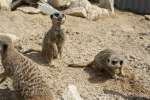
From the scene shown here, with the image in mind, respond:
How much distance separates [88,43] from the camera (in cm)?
702

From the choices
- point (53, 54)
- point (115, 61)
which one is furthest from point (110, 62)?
point (53, 54)

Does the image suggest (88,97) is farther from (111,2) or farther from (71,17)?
(111,2)

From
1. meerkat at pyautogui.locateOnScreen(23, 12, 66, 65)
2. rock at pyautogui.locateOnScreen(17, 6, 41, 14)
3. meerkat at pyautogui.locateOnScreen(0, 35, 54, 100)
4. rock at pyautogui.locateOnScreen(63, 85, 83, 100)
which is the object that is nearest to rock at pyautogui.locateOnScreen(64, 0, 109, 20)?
rock at pyautogui.locateOnScreen(17, 6, 41, 14)

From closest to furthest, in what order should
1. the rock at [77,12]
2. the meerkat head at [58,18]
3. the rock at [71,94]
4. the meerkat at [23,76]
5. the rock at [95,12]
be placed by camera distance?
the meerkat at [23,76] → the rock at [71,94] → the meerkat head at [58,18] → the rock at [77,12] → the rock at [95,12]

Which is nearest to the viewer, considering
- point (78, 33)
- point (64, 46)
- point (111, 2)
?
point (64, 46)

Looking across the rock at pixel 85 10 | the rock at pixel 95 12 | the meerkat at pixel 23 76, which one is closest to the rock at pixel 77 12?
the rock at pixel 85 10

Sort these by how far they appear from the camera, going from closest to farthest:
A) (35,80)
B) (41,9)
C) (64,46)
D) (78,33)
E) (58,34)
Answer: (35,80)
(58,34)
(64,46)
(78,33)
(41,9)

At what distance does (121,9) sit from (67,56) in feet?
9.81

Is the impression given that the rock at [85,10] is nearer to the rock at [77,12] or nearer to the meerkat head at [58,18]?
the rock at [77,12]

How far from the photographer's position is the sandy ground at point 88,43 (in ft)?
18.9

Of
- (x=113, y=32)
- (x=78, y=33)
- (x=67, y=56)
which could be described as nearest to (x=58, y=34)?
(x=67, y=56)

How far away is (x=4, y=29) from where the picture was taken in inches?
281

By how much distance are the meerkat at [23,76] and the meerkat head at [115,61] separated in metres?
1.38

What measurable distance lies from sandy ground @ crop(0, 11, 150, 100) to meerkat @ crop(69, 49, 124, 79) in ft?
0.42
